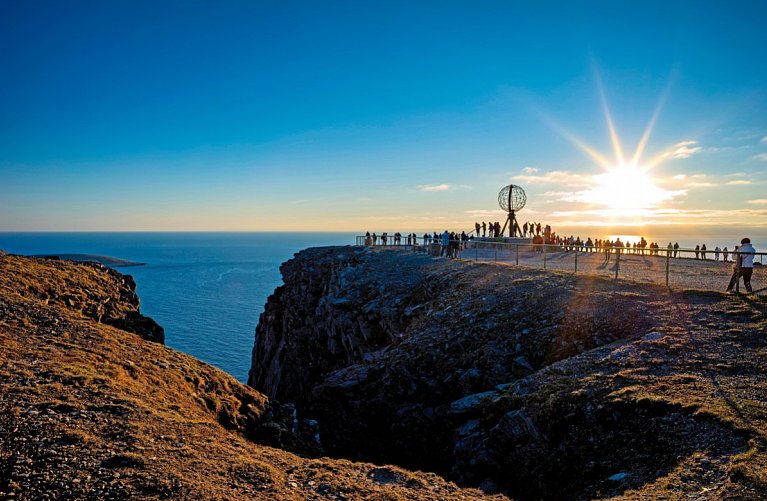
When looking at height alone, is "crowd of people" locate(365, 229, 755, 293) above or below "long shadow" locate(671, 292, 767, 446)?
above

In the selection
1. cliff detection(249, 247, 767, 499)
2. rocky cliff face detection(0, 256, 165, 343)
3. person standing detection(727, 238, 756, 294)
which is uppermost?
person standing detection(727, 238, 756, 294)

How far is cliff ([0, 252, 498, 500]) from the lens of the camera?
248 inches

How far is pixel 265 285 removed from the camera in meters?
102

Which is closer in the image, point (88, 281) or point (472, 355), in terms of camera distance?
point (472, 355)

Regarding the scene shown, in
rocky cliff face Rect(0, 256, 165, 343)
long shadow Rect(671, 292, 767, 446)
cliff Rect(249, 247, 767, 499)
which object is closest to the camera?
long shadow Rect(671, 292, 767, 446)

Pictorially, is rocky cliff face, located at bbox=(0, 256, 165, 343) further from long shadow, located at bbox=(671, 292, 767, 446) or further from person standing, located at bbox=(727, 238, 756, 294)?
person standing, located at bbox=(727, 238, 756, 294)

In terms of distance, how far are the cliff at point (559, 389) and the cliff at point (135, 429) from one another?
2289mm

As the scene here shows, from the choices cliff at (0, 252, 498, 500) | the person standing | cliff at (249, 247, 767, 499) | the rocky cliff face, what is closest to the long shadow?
cliff at (249, 247, 767, 499)

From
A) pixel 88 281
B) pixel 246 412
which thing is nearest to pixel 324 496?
pixel 246 412

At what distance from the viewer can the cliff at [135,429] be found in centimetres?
630

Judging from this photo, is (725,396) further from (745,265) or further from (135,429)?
(135,429)

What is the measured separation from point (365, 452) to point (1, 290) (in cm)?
1162

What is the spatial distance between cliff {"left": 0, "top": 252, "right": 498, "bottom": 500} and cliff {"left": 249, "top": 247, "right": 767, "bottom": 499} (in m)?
2.29

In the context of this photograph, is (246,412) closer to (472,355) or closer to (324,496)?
(324,496)
